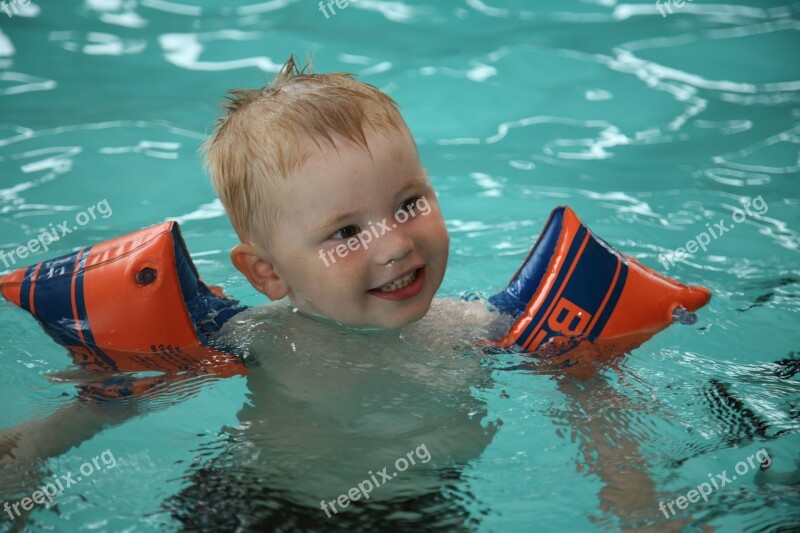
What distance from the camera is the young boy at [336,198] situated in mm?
2559

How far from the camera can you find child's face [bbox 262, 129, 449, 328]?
2553 millimetres

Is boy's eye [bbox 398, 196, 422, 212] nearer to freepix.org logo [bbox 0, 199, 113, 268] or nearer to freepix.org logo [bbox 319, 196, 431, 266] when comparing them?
freepix.org logo [bbox 319, 196, 431, 266]

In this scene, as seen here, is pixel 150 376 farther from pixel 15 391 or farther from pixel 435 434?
pixel 435 434

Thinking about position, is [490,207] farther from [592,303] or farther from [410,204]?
[410,204]

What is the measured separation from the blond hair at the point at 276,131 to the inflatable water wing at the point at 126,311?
0.32 metres

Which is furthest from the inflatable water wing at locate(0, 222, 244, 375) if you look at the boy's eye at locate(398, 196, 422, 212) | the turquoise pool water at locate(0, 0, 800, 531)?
the boy's eye at locate(398, 196, 422, 212)

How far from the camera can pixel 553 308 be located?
3006mm

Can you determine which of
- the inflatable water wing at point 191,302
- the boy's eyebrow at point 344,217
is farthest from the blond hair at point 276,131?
the inflatable water wing at point 191,302

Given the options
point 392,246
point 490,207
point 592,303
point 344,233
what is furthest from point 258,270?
point 490,207

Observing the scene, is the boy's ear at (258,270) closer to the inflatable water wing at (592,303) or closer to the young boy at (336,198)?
the young boy at (336,198)

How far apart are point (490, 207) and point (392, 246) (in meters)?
2.43

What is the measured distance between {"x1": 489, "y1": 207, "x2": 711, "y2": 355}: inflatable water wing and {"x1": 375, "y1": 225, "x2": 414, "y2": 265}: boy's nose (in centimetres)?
62

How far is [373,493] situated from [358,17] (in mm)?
5233

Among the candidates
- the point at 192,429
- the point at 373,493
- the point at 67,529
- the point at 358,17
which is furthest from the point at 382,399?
the point at 358,17
